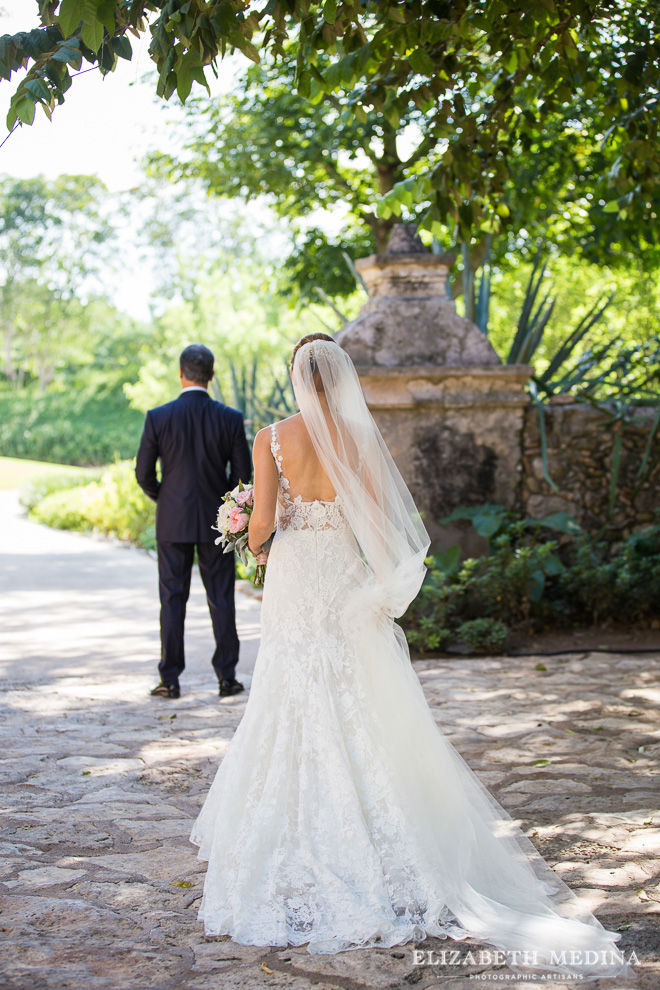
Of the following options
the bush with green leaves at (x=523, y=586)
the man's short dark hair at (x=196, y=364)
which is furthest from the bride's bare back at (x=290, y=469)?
the bush with green leaves at (x=523, y=586)

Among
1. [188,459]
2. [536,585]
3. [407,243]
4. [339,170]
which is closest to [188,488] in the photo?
[188,459]

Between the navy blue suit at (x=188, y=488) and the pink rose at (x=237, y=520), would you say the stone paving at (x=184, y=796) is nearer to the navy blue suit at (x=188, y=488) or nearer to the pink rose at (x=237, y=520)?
the navy blue suit at (x=188, y=488)

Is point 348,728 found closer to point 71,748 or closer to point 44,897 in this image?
point 44,897

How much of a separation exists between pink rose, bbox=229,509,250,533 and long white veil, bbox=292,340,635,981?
583 millimetres

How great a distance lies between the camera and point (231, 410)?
5.82 m

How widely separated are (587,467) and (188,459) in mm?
4299

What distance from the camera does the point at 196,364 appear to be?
5.71 meters

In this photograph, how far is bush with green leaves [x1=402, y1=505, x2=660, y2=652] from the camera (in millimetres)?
7344

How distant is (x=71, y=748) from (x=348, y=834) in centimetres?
225

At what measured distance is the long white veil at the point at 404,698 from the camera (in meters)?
3.05

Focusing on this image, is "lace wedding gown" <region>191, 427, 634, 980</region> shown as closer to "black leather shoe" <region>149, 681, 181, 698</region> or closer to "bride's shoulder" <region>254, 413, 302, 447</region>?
"bride's shoulder" <region>254, 413, 302, 447</region>

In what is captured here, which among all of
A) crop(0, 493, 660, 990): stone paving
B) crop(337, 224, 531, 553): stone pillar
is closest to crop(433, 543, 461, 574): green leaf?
crop(337, 224, 531, 553): stone pillar

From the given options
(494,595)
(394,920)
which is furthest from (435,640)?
(394,920)

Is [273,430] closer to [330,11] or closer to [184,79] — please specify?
[184,79]
